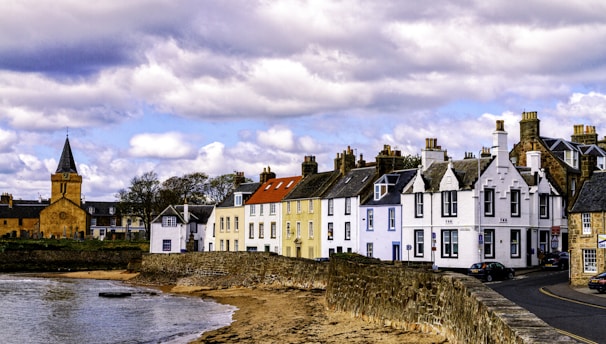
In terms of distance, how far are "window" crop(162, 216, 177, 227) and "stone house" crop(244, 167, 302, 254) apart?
12489 millimetres

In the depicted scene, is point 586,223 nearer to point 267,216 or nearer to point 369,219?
point 369,219

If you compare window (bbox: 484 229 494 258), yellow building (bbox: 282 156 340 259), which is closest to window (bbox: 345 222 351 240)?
yellow building (bbox: 282 156 340 259)

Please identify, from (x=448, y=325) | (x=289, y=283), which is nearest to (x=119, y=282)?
(x=289, y=283)

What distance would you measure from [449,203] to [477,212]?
2.65m

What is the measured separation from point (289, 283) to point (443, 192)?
50.6 feet

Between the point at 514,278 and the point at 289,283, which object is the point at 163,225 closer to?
the point at 289,283

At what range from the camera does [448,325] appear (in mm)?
19875

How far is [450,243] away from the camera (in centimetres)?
5894

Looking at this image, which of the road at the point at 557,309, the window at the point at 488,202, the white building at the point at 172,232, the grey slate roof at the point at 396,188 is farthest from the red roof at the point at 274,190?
→ the road at the point at 557,309

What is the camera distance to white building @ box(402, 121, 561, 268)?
5769 centimetres

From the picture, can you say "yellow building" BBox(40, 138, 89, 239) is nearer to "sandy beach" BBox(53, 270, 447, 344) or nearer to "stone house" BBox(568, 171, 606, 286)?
"sandy beach" BBox(53, 270, 447, 344)

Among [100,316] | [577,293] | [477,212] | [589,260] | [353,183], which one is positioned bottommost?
[100,316]

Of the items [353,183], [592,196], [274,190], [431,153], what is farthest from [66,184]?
[592,196]

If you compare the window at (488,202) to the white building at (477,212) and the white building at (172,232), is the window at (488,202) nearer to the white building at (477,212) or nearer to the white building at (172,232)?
the white building at (477,212)
